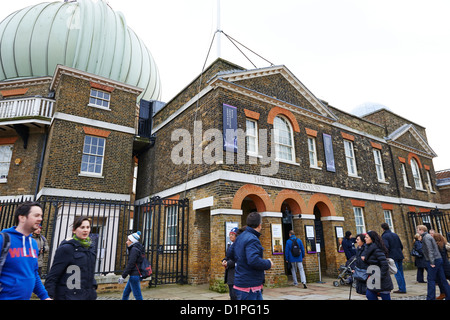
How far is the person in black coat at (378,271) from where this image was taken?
453 centimetres

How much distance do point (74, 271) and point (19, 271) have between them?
50 centimetres

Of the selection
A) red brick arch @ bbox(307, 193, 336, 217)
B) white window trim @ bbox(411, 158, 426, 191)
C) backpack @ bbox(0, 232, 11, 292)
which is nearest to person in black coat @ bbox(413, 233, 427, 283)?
red brick arch @ bbox(307, 193, 336, 217)

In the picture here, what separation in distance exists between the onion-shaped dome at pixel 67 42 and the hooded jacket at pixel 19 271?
1639cm

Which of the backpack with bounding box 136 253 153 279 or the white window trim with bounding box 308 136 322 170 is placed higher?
the white window trim with bounding box 308 136 322 170

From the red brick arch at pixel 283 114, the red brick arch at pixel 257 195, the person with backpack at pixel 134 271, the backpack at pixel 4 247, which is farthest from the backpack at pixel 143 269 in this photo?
the red brick arch at pixel 283 114

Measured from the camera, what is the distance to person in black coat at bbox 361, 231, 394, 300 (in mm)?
4531

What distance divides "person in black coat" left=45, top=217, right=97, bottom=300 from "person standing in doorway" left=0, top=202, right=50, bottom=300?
0.14 meters

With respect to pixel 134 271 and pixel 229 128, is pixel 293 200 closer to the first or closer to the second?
pixel 229 128

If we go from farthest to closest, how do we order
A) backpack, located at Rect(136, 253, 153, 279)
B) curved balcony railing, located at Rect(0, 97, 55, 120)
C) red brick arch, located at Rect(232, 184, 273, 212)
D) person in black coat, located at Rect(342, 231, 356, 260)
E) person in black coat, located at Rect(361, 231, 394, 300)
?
curved balcony railing, located at Rect(0, 97, 55, 120), person in black coat, located at Rect(342, 231, 356, 260), red brick arch, located at Rect(232, 184, 273, 212), backpack, located at Rect(136, 253, 153, 279), person in black coat, located at Rect(361, 231, 394, 300)

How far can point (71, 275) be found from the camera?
2979 mm

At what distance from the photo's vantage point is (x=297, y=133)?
12250 millimetres

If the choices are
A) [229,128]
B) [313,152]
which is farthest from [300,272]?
[313,152]

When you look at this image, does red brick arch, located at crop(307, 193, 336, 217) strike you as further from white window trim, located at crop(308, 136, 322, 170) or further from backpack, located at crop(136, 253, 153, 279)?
backpack, located at crop(136, 253, 153, 279)
